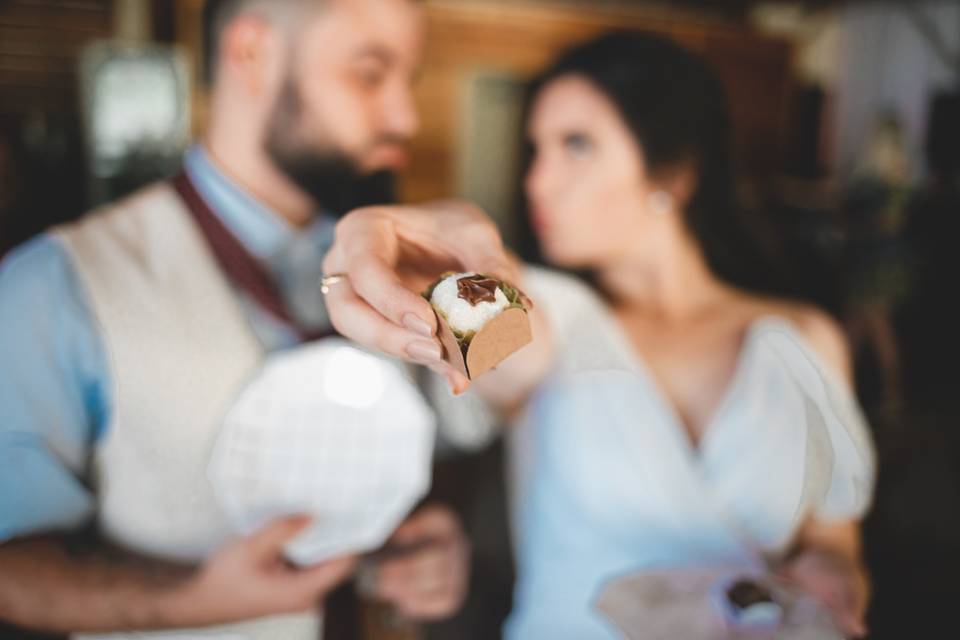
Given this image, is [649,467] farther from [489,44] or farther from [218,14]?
[489,44]

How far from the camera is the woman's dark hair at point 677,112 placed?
1.33 metres

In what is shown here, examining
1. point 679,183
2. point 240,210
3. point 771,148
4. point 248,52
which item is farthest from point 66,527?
point 771,148

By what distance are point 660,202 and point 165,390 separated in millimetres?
1011

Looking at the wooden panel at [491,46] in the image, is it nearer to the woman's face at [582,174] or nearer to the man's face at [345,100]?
the woman's face at [582,174]

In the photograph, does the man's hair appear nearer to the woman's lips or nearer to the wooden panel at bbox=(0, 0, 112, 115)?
the woman's lips

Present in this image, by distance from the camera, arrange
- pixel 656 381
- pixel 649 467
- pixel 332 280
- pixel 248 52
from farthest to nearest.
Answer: pixel 656 381
pixel 649 467
pixel 248 52
pixel 332 280

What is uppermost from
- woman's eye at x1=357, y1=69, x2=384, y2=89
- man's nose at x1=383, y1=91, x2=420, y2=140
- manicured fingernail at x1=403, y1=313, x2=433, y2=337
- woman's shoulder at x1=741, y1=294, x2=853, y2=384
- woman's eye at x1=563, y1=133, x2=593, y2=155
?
woman's eye at x1=357, y1=69, x2=384, y2=89

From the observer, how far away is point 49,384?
0.83m

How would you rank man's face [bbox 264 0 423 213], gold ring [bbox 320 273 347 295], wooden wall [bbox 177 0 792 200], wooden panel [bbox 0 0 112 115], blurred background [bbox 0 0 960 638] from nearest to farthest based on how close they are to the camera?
gold ring [bbox 320 273 347 295] → man's face [bbox 264 0 423 213] → blurred background [bbox 0 0 960 638] → wooden panel [bbox 0 0 112 115] → wooden wall [bbox 177 0 792 200]

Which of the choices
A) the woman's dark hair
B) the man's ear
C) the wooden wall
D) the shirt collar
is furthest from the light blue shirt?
the wooden wall

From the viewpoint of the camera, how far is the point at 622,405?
1289mm

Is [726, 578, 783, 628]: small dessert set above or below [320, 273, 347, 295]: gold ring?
below

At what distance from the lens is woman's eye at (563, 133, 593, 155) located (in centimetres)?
131

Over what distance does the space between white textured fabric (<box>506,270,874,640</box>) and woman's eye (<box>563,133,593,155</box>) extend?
0.25m
